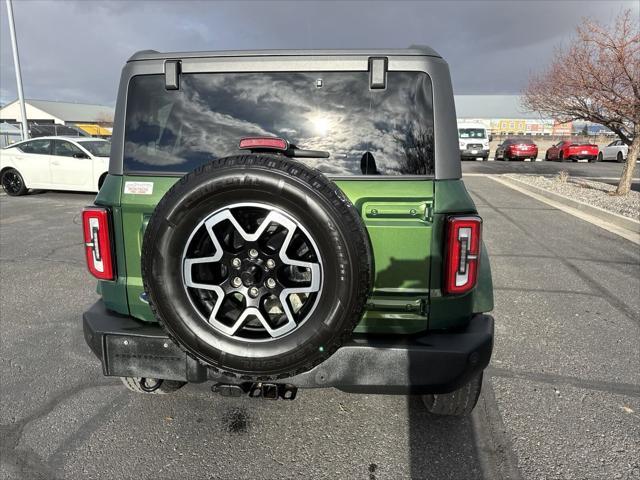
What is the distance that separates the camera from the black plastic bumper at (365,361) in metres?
2.09

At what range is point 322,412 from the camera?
2.74m

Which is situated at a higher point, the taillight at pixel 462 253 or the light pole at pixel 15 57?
the light pole at pixel 15 57

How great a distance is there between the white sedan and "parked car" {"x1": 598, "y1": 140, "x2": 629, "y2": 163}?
28.9 metres

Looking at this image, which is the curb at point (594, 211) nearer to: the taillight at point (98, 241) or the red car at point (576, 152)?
the taillight at point (98, 241)

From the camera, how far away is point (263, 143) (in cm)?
208

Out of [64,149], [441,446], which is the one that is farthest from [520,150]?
[441,446]

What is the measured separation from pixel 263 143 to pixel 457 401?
72.2 inches

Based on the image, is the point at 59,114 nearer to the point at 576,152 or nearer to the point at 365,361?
the point at 576,152

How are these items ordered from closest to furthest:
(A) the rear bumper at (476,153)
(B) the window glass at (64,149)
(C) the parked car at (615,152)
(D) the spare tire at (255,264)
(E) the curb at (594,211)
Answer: (D) the spare tire at (255,264), (E) the curb at (594,211), (B) the window glass at (64,149), (C) the parked car at (615,152), (A) the rear bumper at (476,153)

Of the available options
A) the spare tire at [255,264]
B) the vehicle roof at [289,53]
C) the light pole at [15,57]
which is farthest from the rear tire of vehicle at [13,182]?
the spare tire at [255,264]

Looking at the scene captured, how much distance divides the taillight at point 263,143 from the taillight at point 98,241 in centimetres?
87

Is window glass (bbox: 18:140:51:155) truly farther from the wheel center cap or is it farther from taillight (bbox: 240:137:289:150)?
the wheel center cap

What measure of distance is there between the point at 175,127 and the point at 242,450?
5.85 ft

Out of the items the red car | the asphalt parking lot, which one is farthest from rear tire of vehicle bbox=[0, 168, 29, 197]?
the red car
